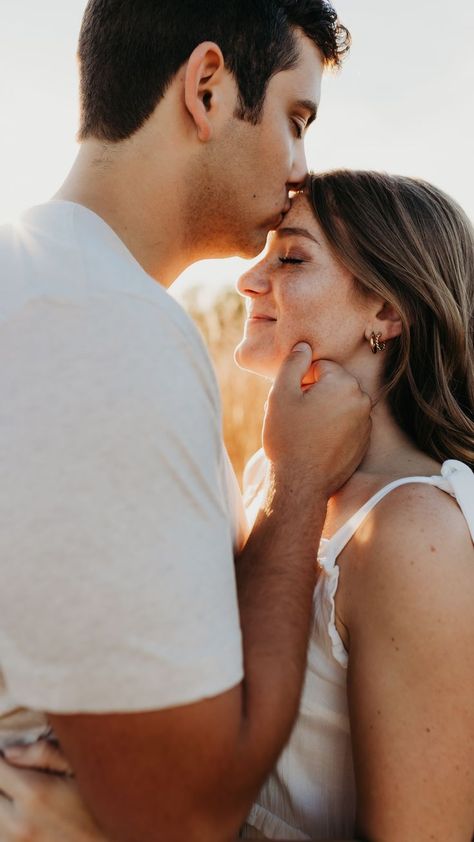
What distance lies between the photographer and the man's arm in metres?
1.38

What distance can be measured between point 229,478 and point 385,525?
1.48ft

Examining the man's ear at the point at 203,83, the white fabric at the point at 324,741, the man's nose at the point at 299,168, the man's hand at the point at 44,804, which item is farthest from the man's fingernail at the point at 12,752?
the man's nose at the point at 299,168

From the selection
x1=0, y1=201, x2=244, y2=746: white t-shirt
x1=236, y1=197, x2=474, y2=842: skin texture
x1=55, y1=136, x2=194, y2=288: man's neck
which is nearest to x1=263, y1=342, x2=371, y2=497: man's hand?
x1=236, y1=197, x2=474, y2=842: skin texture

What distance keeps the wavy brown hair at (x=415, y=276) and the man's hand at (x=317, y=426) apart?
29cm

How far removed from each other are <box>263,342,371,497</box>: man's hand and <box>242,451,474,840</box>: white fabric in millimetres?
173

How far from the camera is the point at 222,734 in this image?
141 centimetres

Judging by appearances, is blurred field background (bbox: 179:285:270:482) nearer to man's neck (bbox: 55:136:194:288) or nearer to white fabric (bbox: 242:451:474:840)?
man's neck (bbox: 55:136:194:288)

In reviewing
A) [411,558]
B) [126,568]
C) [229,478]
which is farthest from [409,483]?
[126,568]

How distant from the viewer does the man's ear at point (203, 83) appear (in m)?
2.25

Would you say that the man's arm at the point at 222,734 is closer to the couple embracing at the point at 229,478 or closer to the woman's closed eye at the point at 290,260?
the couple embracing at the point at 229,478

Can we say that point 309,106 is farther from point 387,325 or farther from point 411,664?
point 411,664

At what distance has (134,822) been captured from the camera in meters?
1.43

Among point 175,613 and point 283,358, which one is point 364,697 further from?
point 283,358

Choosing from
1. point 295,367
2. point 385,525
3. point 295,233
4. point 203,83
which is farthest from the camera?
point 295,233
